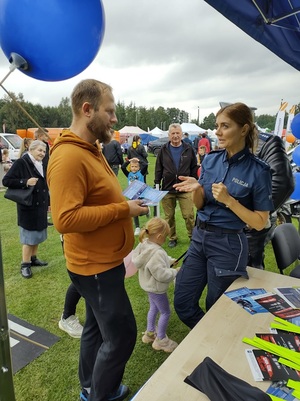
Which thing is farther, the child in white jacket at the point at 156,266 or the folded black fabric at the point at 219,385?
the child in white jacket at the point at 156,266

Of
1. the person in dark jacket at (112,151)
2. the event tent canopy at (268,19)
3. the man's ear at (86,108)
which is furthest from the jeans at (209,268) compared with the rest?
the person in dark jacket at (112,151)

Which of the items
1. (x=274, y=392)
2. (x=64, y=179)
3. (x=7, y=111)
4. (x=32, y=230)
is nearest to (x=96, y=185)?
(x=64, y=179)

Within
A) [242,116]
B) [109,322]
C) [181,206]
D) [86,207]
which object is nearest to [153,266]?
[109,322]

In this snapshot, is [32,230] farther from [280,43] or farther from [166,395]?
[280,43]

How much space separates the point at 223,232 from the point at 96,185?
2.80ft

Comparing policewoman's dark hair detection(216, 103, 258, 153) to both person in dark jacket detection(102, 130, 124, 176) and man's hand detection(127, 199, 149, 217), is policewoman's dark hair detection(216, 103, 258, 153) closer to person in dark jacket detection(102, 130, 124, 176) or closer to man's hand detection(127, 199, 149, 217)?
man's hand detection(127, 199, 149, 217)

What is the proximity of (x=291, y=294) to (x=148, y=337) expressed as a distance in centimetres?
120

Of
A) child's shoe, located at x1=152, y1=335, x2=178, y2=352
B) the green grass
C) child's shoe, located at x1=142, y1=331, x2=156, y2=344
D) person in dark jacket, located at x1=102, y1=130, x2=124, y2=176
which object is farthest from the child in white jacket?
person in dark jacket, located at x1=102, y1=130, x2=124, y2=176

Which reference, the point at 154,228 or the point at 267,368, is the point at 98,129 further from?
the point at 267,368

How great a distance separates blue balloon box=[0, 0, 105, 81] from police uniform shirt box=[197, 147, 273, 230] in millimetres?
992

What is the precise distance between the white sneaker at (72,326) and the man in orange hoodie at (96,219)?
874 mm

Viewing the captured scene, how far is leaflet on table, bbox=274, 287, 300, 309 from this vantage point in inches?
62.6

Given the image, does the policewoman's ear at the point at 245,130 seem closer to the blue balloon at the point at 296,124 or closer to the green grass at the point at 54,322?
the green grass at the point at 54,322

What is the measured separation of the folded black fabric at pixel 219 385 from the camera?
966 millimetres
